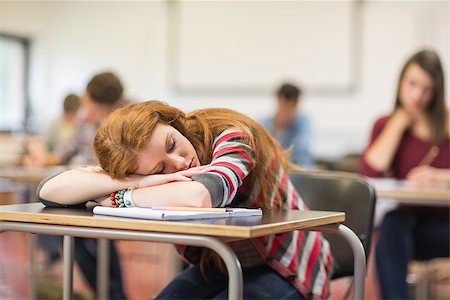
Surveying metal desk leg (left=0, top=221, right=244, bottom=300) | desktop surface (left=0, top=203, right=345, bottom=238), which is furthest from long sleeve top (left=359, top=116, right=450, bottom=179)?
metal desk leg (left=0, top=221, right=244, bottom=300)

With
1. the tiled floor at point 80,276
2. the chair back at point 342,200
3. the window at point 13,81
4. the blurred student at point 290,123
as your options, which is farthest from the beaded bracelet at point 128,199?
the window at point 13,81

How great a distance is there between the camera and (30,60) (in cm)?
768

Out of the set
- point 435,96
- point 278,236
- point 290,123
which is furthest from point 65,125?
point 278,236

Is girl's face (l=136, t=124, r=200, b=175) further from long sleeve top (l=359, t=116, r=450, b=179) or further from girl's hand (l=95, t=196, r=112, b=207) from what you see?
long sleeve top (l=359, t=116, r=450, b=179)

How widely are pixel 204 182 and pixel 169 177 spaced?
92mm

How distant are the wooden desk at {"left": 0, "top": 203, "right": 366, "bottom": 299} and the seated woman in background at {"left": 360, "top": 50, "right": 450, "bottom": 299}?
55.8 inches

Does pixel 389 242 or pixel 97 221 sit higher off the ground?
pixel 97 221

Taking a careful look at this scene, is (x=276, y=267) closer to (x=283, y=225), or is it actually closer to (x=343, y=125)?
(x=283, y=225)

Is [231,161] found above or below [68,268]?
above

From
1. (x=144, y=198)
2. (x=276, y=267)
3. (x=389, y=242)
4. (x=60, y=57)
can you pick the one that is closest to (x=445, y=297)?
(x=389, y=242)

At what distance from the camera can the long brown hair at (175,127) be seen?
58.0 inches

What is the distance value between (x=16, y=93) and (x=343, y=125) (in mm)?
3279

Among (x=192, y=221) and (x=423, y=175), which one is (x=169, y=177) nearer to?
(x=192, y=221)

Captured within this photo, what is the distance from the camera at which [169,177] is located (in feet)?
4.84
